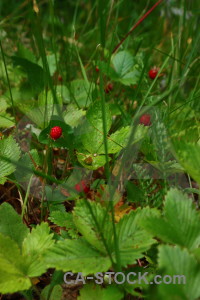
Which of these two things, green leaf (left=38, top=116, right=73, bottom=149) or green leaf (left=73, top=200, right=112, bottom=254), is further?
green leaf (left=38, top=116, right=73, bottom=149)

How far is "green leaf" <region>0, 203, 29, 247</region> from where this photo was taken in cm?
82

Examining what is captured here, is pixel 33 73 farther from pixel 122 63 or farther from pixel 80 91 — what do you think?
pixel 122 63

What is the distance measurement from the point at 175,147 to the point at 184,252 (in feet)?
0.65

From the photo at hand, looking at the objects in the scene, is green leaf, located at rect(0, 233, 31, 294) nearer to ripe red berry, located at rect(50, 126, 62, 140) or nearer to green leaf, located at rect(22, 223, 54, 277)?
green leaf, located at rect(22, 223, 54, 277)

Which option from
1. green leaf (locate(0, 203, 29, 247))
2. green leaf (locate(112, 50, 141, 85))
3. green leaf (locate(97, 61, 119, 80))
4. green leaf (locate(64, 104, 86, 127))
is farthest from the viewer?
green leaf (locate(112, 50, 141, 85))

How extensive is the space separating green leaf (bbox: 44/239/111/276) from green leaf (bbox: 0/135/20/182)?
10.9 inches

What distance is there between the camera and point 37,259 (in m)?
0.72

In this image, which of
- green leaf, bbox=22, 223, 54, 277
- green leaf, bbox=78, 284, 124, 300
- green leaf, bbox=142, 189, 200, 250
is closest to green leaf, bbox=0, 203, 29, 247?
green leaf, bbox=22, 223, 54, 277

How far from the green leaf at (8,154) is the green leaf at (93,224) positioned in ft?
0.77

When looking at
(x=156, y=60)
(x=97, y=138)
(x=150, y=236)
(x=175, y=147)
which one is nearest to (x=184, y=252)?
(x=150, y=236)

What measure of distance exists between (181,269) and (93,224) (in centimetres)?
19

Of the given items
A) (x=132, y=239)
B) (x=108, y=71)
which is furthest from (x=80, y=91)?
(x=132, y=239)

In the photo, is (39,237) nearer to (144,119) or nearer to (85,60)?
(144,119)

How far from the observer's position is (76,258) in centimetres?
69
